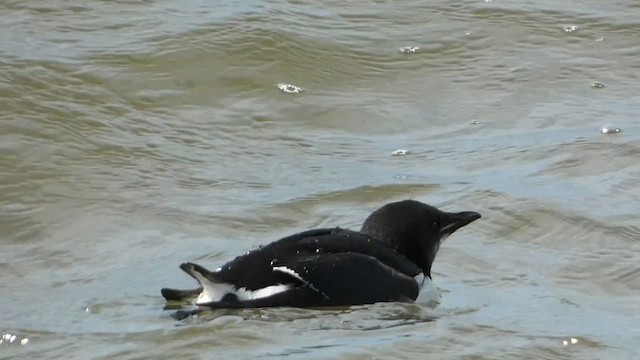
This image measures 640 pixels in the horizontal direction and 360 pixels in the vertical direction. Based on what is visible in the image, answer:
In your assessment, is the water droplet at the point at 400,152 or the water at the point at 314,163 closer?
the water at the point at 314,163

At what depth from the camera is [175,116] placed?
1127 cm

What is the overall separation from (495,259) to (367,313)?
5.74ft

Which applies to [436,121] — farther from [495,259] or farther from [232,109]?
[495,259]

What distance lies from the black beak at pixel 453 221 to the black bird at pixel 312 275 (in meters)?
0.43

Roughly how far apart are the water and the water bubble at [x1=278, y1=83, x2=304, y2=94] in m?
0.06

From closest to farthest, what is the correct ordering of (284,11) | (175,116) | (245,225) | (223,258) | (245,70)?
(223,258)
(245,225)
(175,116)
(245,70)
(284,11)

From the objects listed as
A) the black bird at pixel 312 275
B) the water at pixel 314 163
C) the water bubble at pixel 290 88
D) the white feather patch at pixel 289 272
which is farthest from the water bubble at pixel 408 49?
the white feather patch at pixel 289 272

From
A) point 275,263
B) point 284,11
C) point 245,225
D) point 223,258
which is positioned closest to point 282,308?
point 275,263

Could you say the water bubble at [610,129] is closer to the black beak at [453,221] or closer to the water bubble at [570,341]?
the black beak at [453,221]

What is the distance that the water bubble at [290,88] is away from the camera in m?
11.9

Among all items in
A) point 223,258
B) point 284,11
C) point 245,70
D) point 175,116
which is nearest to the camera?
point 223,258

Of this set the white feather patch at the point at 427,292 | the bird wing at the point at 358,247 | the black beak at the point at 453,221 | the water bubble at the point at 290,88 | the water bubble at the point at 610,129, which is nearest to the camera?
the bird wing at the point at 358,247

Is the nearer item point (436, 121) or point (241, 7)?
point (436, 121)

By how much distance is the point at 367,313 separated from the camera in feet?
24.7
